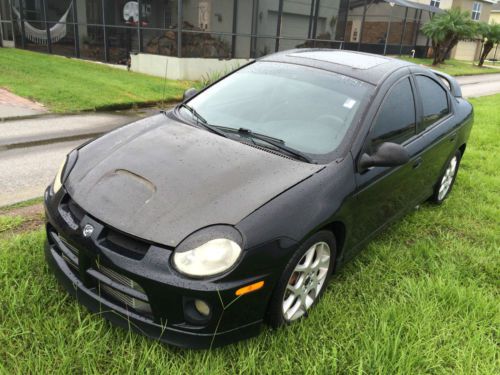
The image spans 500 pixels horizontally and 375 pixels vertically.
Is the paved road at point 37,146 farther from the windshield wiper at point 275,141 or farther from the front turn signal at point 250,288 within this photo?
the front turn signal at point 250,288

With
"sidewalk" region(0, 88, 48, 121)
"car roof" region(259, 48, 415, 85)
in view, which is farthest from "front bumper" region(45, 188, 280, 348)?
"sidewalk" region(0, 88, 48, 121)

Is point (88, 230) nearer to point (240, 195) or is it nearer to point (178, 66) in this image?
point (240, 195)

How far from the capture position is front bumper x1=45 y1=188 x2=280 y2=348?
205cm

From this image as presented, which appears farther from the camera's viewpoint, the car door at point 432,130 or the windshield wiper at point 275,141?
the car door at point 432,130

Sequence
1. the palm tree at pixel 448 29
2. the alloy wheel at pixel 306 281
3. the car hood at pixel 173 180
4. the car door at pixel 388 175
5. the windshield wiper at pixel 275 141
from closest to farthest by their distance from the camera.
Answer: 1. the car hood at pixel 173 180
2. the alloy wheel at pixel 306 281
3. the windshield wiper at pixel 275 141
4. the car door at pixel 388 175
5. the palm tree at pixel 448 29

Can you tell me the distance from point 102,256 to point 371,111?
77.6 inches

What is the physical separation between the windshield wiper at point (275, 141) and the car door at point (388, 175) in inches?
14.6

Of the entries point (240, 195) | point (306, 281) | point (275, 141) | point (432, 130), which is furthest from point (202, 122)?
point (432, 130)

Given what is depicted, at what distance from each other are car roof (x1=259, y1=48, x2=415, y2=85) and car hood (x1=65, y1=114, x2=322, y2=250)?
107cm

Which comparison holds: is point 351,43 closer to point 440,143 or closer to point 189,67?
point 189,67

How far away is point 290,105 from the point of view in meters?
3.15

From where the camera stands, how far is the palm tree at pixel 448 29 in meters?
25.3

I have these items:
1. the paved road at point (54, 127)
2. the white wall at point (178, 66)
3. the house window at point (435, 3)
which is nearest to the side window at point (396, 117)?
the paved road at point (54, 127)

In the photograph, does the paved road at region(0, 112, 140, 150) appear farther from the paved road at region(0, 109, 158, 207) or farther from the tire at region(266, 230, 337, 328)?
the tire at region(266, 230, 337, 328)
